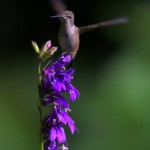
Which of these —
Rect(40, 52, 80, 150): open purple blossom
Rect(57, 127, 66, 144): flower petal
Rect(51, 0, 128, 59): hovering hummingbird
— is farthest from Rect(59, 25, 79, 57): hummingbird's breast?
Rect(57, 127, 66, 144): flower petal

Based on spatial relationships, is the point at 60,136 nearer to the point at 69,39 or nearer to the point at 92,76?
the point at 69,39

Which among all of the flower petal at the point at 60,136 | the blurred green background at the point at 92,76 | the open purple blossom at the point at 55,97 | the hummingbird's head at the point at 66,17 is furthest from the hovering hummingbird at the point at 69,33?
the blurred green background at the point at 92,76

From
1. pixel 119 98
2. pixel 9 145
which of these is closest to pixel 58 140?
pixel 9 145

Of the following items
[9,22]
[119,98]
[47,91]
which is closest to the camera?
[47,91]

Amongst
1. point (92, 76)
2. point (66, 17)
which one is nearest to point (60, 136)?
point (66, 17)

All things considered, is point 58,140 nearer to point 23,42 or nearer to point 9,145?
point 9,145

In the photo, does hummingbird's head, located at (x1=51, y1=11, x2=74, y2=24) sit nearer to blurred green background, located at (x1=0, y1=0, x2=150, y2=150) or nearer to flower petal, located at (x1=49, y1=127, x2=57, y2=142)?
flower petal, located at (x1=49, y1=127, x2=57, y2=142)

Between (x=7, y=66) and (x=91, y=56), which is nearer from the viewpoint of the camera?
(x=7, y=66)
